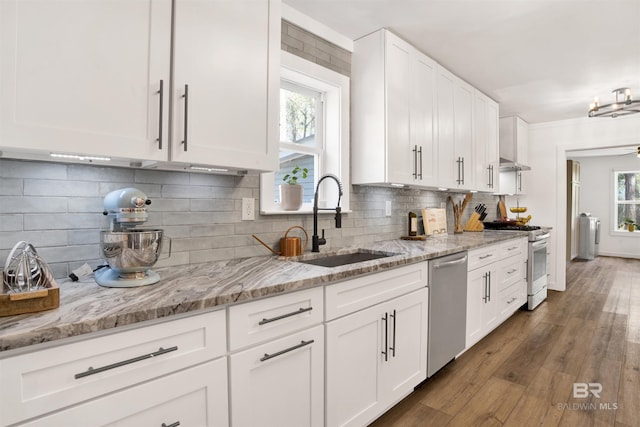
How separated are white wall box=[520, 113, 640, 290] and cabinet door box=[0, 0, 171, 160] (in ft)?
18.1

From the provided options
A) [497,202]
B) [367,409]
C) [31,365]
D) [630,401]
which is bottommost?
[630,401]

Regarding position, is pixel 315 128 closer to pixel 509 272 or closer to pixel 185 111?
pixel 185 111

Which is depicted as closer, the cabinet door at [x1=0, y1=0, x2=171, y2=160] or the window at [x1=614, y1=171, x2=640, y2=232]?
the cabinet door at [x1=0, y1=0, x2=171, y2=160]

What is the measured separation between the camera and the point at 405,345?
1995 millimetres

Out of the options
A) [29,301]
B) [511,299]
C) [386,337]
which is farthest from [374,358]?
[511,299]

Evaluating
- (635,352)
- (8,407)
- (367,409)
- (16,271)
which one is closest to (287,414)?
(367,409)

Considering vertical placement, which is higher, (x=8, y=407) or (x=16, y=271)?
(x=16, y=271)

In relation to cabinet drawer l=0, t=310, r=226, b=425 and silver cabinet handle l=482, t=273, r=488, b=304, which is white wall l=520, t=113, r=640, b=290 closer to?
silver cabinet handle l=482, t=273, r=488, b=304

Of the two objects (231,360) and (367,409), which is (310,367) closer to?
(231,360)

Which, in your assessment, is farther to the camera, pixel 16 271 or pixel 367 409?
pixel 367 409

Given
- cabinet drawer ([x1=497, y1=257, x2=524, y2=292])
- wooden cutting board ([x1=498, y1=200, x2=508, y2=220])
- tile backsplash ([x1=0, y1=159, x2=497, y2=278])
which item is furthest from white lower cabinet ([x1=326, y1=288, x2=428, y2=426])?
wooden cutting board ([x1=498, y1=200, x2=508, y2=220])

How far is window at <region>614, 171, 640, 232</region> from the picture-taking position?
7910 millimetres

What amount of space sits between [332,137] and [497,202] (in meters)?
3.78

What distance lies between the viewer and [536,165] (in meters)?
5.21
